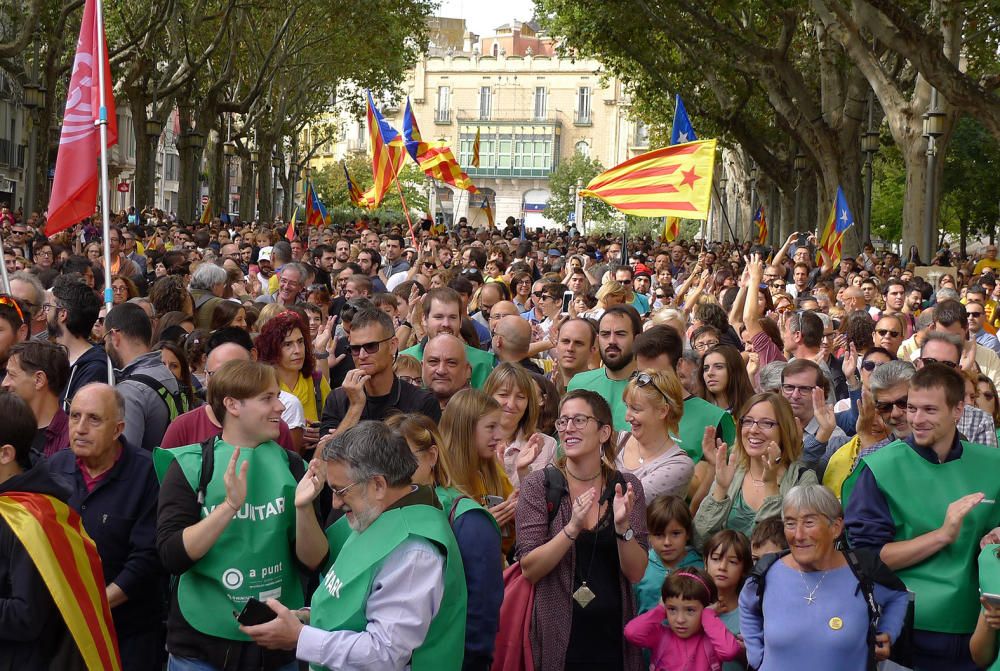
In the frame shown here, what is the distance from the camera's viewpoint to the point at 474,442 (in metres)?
5.41

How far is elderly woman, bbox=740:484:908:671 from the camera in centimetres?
491

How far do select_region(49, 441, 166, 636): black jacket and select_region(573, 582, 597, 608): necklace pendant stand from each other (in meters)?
1.58

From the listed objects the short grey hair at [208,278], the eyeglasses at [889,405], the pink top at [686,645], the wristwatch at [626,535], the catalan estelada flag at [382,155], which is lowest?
the pink top at [686,645]

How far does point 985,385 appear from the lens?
7520mm

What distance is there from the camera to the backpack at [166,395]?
6273 millimetres

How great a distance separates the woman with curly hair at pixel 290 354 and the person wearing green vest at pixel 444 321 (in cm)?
87

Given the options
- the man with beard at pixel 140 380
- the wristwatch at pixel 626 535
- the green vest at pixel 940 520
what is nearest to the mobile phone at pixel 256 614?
the wristwatch at pixel 626 535

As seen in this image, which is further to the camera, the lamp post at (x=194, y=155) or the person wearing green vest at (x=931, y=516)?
the lamp post at (x=194, y=155)

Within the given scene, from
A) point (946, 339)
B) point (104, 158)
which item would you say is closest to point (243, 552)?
point (946, 339)

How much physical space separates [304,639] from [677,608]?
1917 mm

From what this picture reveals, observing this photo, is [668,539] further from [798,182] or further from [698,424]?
A: [798,182]

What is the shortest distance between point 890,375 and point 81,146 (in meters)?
5.96

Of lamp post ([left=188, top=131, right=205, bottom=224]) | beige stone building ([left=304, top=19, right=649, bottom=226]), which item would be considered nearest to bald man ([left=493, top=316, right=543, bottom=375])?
lamp post ([left=188, top=131, right=205, bottom=224])

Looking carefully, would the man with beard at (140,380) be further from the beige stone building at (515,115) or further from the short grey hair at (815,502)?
the beige stone building at (515,115)
